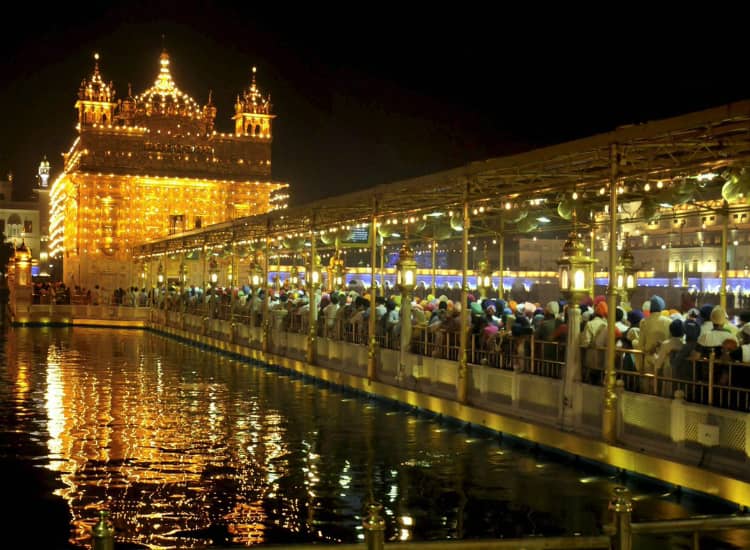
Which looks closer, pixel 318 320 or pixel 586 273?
pixel 586 273

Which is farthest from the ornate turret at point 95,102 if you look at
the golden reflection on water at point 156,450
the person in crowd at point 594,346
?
the person in crowd at point 594,346

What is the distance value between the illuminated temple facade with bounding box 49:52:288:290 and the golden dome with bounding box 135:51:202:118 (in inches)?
2.5

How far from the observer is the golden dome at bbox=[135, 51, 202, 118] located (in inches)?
2699

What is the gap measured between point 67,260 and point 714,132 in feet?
221

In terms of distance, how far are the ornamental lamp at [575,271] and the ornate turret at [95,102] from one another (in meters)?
57.6

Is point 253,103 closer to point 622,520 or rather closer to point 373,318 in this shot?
point 373,318

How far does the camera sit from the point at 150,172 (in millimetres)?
67562

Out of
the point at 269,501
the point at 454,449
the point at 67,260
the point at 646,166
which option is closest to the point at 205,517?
the point at 269,501

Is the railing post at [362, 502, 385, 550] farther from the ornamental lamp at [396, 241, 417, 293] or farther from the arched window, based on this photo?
the arched window

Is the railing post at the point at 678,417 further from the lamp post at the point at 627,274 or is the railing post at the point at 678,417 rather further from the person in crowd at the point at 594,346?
the lamp post at the point at 627,274

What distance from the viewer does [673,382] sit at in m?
12.5

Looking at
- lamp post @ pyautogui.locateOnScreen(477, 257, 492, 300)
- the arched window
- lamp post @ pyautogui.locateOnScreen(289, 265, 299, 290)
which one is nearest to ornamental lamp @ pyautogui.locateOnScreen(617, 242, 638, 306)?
Answer: lamp post @ pyautogui.locateOnScreen(477, 257, 492, 300)

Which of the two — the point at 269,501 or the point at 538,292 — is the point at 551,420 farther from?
the point at 538,292

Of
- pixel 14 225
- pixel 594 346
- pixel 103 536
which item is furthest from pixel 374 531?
pixel 14 225
